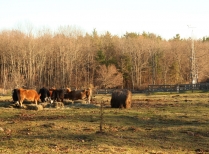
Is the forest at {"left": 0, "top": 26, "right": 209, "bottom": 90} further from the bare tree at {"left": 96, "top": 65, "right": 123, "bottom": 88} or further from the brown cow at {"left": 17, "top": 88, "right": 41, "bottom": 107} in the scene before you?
the brown cow at {"left": 17, "top": 88, "right": 41, "bottom": 107}

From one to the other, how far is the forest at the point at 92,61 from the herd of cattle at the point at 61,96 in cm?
3647

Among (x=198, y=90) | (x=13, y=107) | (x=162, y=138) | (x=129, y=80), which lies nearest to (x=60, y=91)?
(x=13, y=107)

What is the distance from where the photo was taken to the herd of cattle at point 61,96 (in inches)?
987

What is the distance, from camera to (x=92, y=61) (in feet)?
260

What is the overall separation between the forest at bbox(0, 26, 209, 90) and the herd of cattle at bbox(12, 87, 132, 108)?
120ft

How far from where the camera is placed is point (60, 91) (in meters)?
31.7

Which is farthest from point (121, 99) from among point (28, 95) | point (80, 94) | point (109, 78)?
point (109, 78)

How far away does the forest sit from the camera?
72.9m

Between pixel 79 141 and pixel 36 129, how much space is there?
3050mm

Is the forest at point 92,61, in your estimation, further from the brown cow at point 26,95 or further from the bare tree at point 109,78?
the brown cow at point 26,95

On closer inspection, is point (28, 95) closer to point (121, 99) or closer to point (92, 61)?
point (121, 99)

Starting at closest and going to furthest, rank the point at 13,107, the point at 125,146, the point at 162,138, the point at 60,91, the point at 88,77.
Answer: the point at 125,146
the point at 162,138
the point at 13,107
the point at 60,91
the point at 88,77

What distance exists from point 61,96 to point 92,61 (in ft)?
157

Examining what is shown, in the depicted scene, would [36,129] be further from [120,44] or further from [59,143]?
[120,44]
